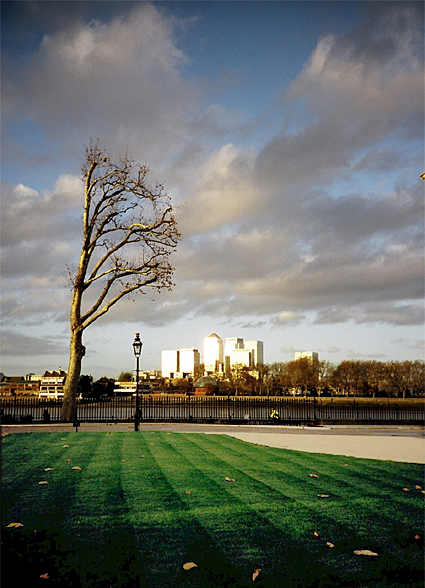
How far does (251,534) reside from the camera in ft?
20.7

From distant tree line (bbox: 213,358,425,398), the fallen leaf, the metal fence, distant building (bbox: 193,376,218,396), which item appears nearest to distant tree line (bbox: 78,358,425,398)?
distant tree line (bbox: 213,358,425,398)

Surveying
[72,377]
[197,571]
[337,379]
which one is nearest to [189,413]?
[72,377]

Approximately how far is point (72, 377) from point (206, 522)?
19.0 metres

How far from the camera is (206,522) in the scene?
21.9 feet

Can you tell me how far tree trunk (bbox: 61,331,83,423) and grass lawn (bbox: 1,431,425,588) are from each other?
13.0 m

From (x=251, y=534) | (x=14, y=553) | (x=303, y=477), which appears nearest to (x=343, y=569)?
(x=251, y=534)

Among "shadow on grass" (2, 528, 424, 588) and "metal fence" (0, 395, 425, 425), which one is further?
"metal fence" (0, 395, 425, 425)

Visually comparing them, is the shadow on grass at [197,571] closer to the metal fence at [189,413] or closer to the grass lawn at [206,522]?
A: the grass lawn at [206,522]

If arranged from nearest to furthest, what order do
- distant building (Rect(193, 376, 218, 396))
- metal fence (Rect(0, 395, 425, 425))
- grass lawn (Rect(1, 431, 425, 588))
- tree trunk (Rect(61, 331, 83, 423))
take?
grass lawn (Rect(1, 431, 425, 588))
tree trunk (Rect(61, 331, 83, 423))
metal fence (Rect(0, 395, 425, 425))
distant building (Rect(193, 376, 218, 396))

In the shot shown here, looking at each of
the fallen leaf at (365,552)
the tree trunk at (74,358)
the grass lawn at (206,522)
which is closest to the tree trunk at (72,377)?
the tree trunk at (74,358)

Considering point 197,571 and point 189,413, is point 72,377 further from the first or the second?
point 197,571

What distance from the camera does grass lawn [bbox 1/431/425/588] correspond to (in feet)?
17.1

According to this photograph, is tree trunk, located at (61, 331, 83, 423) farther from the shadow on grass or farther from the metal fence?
the shadow on grass

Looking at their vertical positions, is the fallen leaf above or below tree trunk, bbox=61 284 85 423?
below
